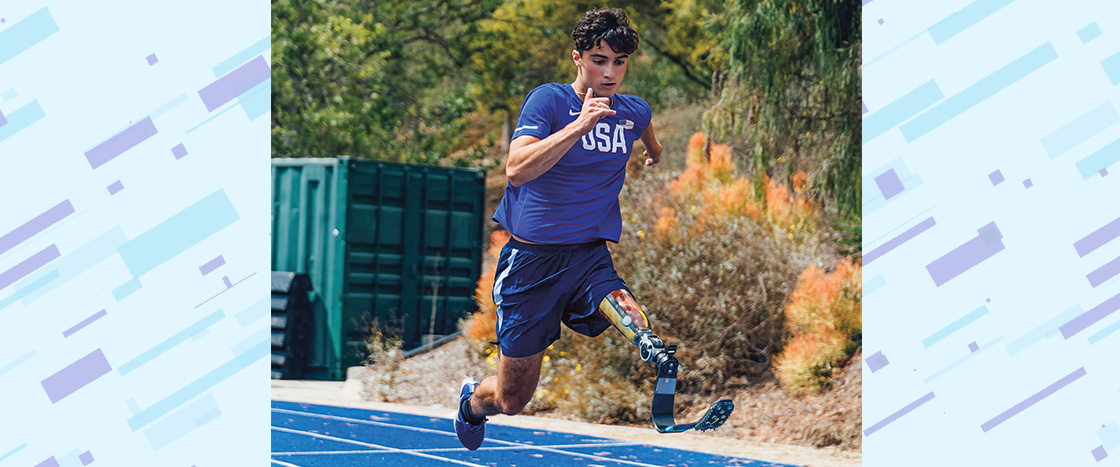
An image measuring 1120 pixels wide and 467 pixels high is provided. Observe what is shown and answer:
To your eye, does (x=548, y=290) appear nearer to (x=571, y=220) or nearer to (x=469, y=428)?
(x=571, y=220)

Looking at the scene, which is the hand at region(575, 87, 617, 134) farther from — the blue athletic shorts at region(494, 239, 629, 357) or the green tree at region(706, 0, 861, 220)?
the green tree at region(706, 0, 861, 220)

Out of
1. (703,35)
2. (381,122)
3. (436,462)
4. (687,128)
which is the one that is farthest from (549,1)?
(436,462)

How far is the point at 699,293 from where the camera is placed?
1120 centimetres

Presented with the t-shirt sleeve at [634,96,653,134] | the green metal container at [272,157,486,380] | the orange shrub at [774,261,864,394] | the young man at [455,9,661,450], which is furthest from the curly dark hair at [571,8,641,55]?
the green metal container at [272,157,486,380]

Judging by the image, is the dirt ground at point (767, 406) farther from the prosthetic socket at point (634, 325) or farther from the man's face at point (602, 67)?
the man's face at point (602, 67)

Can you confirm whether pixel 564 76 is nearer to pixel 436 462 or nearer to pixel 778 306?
pixel 778 306

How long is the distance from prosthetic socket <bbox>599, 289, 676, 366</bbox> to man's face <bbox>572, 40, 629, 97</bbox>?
91cm

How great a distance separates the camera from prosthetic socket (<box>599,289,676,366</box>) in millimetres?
4641

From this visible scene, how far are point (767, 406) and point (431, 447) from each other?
10.9 ft

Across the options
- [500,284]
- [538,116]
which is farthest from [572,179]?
[500,284]

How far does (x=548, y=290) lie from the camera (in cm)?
514

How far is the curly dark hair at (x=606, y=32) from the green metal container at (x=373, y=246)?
29.6 feet

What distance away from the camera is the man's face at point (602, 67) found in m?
4.80

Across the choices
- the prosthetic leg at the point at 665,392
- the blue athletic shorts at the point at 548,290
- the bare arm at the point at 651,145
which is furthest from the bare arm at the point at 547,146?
the prosthetic leg at the point at 665,392
